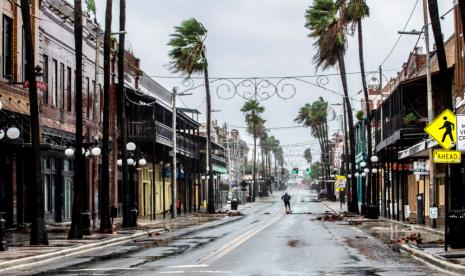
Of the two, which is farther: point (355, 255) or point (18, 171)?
point (18, 171)

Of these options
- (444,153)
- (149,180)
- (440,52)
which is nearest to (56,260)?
(444,153)

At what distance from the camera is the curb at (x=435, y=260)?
1742cm

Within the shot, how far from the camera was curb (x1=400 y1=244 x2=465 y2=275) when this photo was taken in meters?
17.4

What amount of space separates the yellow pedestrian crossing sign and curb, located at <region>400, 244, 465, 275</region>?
2.78m

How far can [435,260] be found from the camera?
19.4 m

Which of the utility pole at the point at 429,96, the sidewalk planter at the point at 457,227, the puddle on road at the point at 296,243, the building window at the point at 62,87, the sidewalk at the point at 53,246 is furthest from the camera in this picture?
the building window at the point at 62,87

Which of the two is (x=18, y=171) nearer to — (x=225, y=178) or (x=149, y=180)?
(x=149, y=180)

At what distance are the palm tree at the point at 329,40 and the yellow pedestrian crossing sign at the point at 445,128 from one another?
35309 mm

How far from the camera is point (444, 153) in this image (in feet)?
69.3

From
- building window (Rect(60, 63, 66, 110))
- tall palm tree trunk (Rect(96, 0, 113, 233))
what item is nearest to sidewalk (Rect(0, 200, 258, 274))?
tall palm tree trunk (Rect(96, 0, 113, 233))

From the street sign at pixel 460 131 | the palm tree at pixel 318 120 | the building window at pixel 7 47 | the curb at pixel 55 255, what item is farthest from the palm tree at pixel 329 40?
the palm tree at pixel 318 120

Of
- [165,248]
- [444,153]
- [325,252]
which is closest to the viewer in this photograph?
[444,153]

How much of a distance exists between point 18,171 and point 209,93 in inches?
1210

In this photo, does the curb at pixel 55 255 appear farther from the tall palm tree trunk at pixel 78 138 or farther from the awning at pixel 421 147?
the awning at pixel 421 147
